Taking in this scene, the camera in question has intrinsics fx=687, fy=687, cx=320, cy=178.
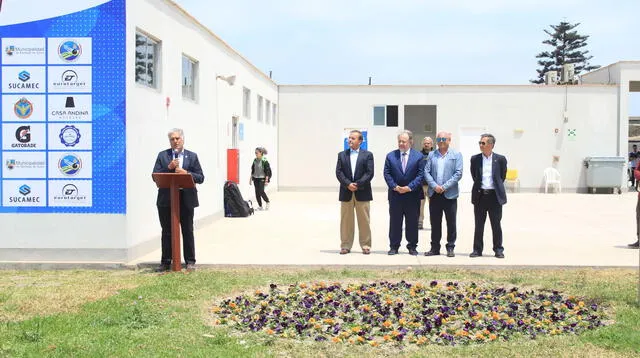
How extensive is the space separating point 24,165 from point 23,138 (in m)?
0.37

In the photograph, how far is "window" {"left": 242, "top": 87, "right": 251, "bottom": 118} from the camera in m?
20.1

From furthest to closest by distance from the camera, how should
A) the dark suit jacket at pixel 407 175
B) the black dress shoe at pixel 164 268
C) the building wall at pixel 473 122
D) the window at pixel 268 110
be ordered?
1. the building wall at pixel 473 122
2. the window at pixel 268 110
3. the dark suit jacket at pixel 407 175
4. the black dress shoe at pixel 164 268

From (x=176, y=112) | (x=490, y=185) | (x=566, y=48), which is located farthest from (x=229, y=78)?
(x=566, y=48)

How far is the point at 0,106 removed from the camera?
371 inches

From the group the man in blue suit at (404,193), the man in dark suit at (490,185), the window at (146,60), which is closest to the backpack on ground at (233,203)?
the window at (146,60)

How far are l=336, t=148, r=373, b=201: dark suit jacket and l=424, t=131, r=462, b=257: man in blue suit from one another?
2.80ft

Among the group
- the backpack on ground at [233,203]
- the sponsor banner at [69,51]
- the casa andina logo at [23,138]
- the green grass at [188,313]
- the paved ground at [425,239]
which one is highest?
the sponsor banner at [69,51]

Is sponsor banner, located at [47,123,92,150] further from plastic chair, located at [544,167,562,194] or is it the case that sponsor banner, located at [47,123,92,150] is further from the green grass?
plastic chair, located at [544,167,562,194]

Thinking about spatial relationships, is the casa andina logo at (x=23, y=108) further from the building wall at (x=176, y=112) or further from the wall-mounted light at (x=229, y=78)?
the wall-mounted light at (x=229, y=78)

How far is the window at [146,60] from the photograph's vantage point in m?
10.3

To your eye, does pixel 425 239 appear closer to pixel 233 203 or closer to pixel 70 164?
pixel 233 203

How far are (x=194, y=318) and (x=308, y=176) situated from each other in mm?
21647

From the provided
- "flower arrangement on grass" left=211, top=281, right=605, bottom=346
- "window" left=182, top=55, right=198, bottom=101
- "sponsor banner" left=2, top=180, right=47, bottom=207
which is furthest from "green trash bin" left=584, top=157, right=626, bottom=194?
"sponsor banner" left=2, top=180, right=47, bottom=207

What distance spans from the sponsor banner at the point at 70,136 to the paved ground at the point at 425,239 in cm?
181
